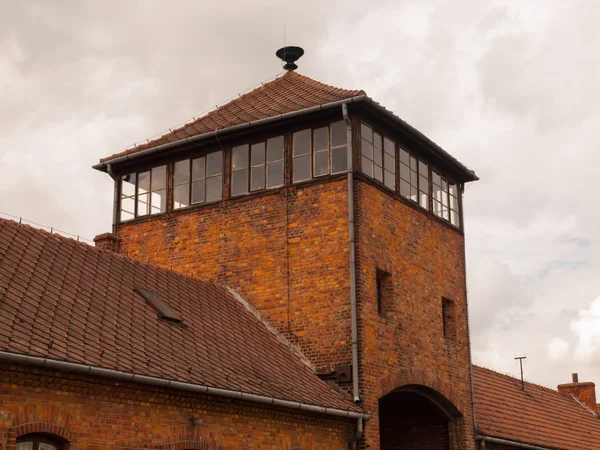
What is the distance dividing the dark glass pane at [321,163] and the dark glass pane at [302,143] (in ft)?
1.01

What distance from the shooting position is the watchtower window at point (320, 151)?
62.4 feet

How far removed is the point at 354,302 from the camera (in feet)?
58.9

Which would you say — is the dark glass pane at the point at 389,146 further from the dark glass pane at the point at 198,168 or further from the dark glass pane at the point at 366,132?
the dark glass pane at the point at 198,168

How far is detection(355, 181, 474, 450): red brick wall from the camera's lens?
18.1 m

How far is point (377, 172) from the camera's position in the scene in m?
19.6

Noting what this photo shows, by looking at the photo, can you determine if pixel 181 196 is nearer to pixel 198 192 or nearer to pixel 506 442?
pixel 198 192

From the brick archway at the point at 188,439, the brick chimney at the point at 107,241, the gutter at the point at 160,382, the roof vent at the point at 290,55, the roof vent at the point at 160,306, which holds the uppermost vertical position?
the roof vent at the point at 290,55

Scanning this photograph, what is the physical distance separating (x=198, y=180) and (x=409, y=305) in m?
5.76

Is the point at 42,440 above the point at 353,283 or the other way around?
the other way around

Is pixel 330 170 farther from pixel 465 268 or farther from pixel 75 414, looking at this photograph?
pixel 75 414

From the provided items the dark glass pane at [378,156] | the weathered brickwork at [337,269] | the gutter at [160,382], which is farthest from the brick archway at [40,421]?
the dark glass pane at [378,156]

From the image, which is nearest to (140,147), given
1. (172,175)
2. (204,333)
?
(172,175)

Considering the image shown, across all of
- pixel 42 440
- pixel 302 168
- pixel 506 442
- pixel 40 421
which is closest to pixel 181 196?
pixel 302 168

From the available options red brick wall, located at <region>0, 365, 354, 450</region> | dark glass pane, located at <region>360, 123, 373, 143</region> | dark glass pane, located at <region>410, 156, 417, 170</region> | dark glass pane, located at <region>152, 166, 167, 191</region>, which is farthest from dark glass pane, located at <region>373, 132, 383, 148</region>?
red brick wall, located at <region>0, 365, 354, 450</region>
